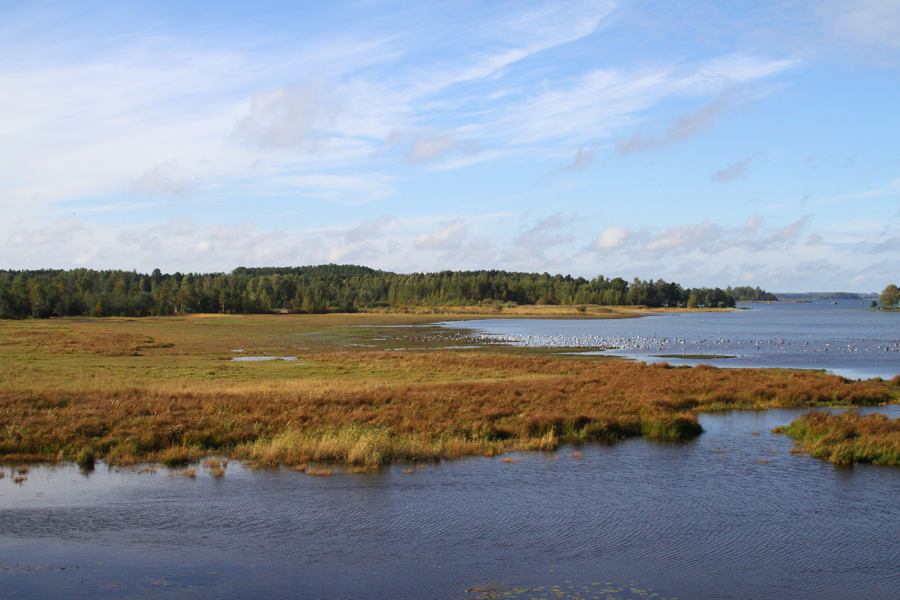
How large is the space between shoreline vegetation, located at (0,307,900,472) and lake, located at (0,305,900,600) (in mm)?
1787

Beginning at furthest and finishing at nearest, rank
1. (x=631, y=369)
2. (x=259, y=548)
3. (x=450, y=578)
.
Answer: (x=631, y=369) → (x=259, y=548) → (x=450, y=578)

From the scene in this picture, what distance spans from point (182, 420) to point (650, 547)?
18.6m

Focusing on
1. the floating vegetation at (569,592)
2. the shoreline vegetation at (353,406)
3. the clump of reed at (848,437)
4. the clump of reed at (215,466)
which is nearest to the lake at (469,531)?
the floating vegetation at (569,592)

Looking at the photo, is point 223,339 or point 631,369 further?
point 223,339

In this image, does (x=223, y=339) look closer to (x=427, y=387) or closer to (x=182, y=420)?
(x=427, y=387)

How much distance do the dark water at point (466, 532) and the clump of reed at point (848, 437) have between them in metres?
0.97

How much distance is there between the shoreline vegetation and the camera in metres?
23.2

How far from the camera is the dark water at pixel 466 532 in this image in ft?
43.0

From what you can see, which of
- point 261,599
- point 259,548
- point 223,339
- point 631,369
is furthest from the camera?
point 223,339

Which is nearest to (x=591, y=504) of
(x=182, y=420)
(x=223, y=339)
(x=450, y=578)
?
(x=450, y=578)

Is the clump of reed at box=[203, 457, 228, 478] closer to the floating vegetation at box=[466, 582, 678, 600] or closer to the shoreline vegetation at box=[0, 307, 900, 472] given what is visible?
the shoreline vegetation at box=[0, 307, 900, 472]

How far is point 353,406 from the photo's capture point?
29.8 meters

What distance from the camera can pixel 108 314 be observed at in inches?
7357

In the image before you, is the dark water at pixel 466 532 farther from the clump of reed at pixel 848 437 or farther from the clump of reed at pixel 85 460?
the clump of reed at pixel 848 437
